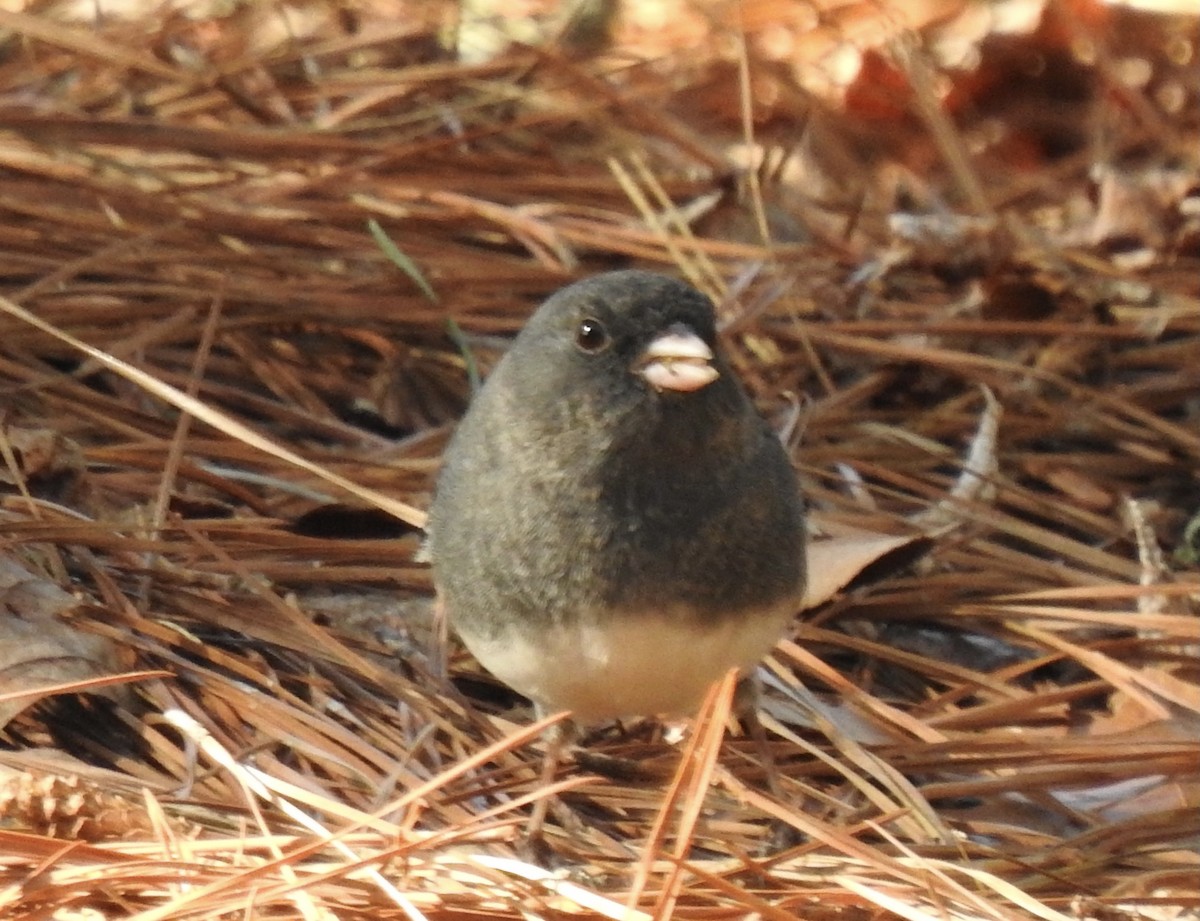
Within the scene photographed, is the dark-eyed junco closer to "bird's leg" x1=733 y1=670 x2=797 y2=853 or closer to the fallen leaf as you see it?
"bird's leg" x1=733 y1=670 x2=797 y2=853

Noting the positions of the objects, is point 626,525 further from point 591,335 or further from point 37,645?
point 37,645

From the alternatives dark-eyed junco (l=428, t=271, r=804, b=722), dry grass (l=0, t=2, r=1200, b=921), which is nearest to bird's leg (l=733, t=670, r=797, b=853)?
dry grass (l=0, t=2, r=1200, b=921)

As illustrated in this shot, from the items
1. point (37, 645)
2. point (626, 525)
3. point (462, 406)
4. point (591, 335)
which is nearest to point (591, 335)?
point (591, 335)

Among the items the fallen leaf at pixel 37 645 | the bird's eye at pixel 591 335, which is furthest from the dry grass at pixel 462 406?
the bird's eye at pixel 591 335

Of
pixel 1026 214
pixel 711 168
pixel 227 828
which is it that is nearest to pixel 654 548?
pixel 227 828

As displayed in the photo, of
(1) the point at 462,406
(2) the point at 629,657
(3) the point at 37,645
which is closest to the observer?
(2) the point at 629,657

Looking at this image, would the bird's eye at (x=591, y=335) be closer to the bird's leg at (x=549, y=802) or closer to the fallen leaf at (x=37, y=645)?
the bird's leg at (x=549, y=802)
